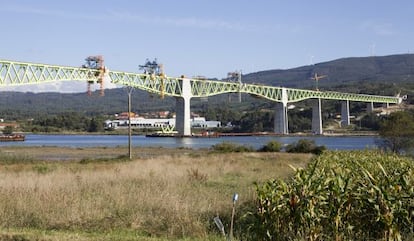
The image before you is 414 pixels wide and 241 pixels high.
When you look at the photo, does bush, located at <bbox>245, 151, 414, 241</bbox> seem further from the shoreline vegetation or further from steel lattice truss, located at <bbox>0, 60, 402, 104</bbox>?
steel lattice truss, located at <bbox>0, 60, 402, 104</bbox>

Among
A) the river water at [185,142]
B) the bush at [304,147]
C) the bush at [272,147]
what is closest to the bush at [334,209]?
the bush at [304,147]

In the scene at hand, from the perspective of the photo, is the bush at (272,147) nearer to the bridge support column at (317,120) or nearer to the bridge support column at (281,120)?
the bridge support column at (281,120)

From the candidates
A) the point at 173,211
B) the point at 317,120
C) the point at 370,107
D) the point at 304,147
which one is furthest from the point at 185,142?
the point at 173,211

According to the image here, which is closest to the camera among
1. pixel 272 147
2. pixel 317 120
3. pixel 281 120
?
pixel 272 147

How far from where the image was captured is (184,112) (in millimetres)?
132250

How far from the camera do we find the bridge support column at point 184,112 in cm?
13012

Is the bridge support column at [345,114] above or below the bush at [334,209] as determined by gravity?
above

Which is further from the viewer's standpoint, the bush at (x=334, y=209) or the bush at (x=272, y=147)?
the bush at (x=272, y=147)

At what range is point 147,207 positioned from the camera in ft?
42.5

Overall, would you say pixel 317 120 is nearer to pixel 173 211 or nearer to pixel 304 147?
pixel 304 147

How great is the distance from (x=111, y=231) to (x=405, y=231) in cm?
514

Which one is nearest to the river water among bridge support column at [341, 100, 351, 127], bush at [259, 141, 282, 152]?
bush at [259, 141, 282, 152]

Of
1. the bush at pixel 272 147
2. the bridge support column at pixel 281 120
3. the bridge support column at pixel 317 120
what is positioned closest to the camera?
the bush at pixel 272 147

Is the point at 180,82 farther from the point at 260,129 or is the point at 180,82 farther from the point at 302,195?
the point at 302,195
